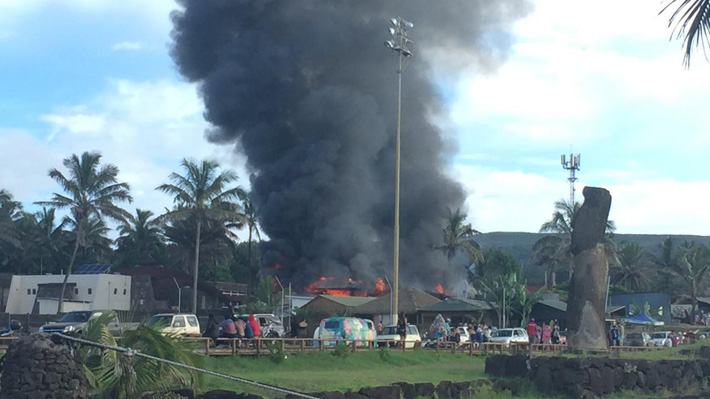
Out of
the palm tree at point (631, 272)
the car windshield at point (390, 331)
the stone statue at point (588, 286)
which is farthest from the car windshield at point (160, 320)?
the palm tree at point (631, 272)

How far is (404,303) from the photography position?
5128 cm

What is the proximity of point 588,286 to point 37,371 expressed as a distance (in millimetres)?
17688

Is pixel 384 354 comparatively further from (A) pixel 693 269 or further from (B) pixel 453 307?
(A) pixel 693 269

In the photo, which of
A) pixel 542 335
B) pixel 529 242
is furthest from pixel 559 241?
pixel 529 242

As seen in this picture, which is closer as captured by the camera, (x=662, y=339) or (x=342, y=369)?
(x=342, y=369)

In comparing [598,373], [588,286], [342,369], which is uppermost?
[588,286]

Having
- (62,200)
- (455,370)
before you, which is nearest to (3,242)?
(62,200)

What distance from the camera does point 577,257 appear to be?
25781 mm

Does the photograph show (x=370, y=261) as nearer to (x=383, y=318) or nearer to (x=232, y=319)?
(x=383, y=318)

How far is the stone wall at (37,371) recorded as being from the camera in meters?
10.7

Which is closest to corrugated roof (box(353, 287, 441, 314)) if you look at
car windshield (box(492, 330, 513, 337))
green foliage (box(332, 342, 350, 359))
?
car windshield (box(492, 330, 513, 337))

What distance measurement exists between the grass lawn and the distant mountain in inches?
3890

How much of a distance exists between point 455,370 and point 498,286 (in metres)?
32.3

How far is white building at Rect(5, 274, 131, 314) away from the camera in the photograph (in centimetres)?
6234
